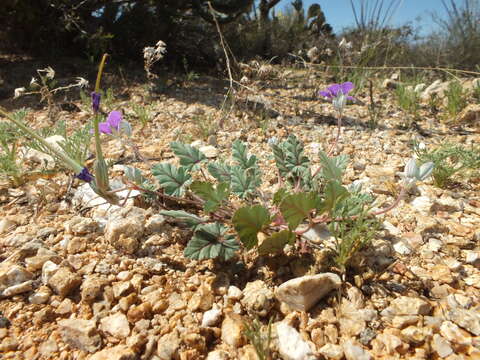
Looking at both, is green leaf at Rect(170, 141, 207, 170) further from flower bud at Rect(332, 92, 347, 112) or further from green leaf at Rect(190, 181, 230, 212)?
flower bud at Rect(332, 92, 347, 112)

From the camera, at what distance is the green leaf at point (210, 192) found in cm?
117

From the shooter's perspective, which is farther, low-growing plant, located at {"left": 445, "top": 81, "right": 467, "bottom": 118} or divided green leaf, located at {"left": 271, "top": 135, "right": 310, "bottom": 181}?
low-growing plant, located at {"left": 445, "top": 81, "right": 467, "bottom": 118}

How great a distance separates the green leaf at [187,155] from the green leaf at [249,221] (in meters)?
0.44

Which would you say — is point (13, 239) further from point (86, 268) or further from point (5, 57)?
point (5, 57)

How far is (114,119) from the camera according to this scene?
1.39m

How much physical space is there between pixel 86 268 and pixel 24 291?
192 mm

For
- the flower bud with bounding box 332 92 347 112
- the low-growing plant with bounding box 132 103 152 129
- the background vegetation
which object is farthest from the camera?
the background vegetation

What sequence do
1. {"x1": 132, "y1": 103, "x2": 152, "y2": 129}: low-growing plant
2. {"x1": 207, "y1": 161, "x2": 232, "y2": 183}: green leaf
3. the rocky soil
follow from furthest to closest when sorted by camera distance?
{"x1": 132, "y1": 103, "x2": 152, "y2": 129}: low-growing plant, {"x1": 207, "y1": 161, "x2": 232, "y2": 183}: green leaf, the rocky soil

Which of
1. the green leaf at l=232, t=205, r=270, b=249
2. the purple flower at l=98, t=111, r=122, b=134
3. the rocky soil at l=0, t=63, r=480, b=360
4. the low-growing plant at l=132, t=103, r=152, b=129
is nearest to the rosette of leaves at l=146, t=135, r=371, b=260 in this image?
the green leaf at l=232, t=205, r=270, b=249

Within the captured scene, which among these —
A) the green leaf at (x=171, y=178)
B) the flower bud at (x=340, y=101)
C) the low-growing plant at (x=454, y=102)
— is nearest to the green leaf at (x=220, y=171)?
the green leaf at (x=171, y=178)

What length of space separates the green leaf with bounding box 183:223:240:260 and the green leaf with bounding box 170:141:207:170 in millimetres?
348

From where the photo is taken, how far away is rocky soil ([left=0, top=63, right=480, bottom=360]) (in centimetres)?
95

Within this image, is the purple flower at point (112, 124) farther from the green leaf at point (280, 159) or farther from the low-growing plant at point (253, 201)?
the green leaf at point (280, 159)

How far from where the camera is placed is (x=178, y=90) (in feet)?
10.9
